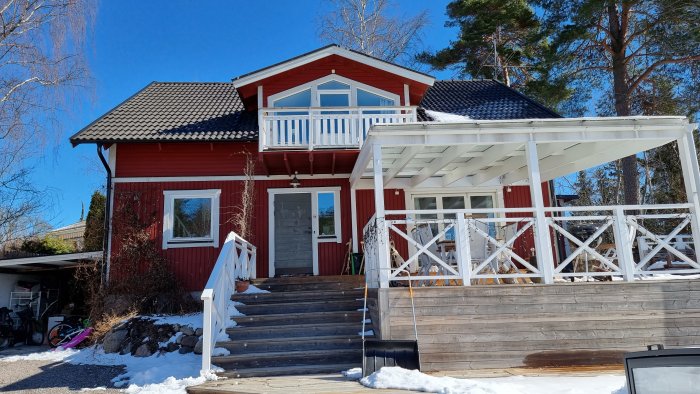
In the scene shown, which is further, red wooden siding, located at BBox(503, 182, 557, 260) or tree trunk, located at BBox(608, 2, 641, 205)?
tree trunk, located at BBox(608, 2, 641, 205)

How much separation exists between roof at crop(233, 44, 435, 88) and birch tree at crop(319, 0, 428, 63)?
8298 mm

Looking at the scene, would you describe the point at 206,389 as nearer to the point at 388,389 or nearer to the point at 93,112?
the point at 388,389

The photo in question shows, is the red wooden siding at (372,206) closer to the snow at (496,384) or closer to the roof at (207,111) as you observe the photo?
the roof at (207,111)

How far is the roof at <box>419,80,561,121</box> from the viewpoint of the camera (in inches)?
465

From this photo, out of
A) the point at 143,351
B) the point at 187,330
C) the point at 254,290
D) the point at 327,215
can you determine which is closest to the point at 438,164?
the point at 327,215

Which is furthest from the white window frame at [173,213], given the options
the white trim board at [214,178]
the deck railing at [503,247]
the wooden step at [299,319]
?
→ the deck railing at [503,247]

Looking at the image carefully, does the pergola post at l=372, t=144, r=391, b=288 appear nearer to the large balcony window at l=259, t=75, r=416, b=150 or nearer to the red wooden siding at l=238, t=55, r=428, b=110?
the large balcony window at l=259, t=75, r=416, b=150

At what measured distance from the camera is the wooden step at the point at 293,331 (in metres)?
6.73

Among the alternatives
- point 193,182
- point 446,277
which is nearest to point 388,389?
point 446,277

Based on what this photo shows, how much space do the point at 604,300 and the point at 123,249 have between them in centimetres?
934

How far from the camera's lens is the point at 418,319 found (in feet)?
19.8

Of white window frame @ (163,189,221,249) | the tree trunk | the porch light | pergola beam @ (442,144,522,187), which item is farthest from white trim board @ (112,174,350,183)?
the tree trunk

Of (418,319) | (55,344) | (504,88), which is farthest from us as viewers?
(504,88)

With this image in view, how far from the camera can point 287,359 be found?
20.1ft
